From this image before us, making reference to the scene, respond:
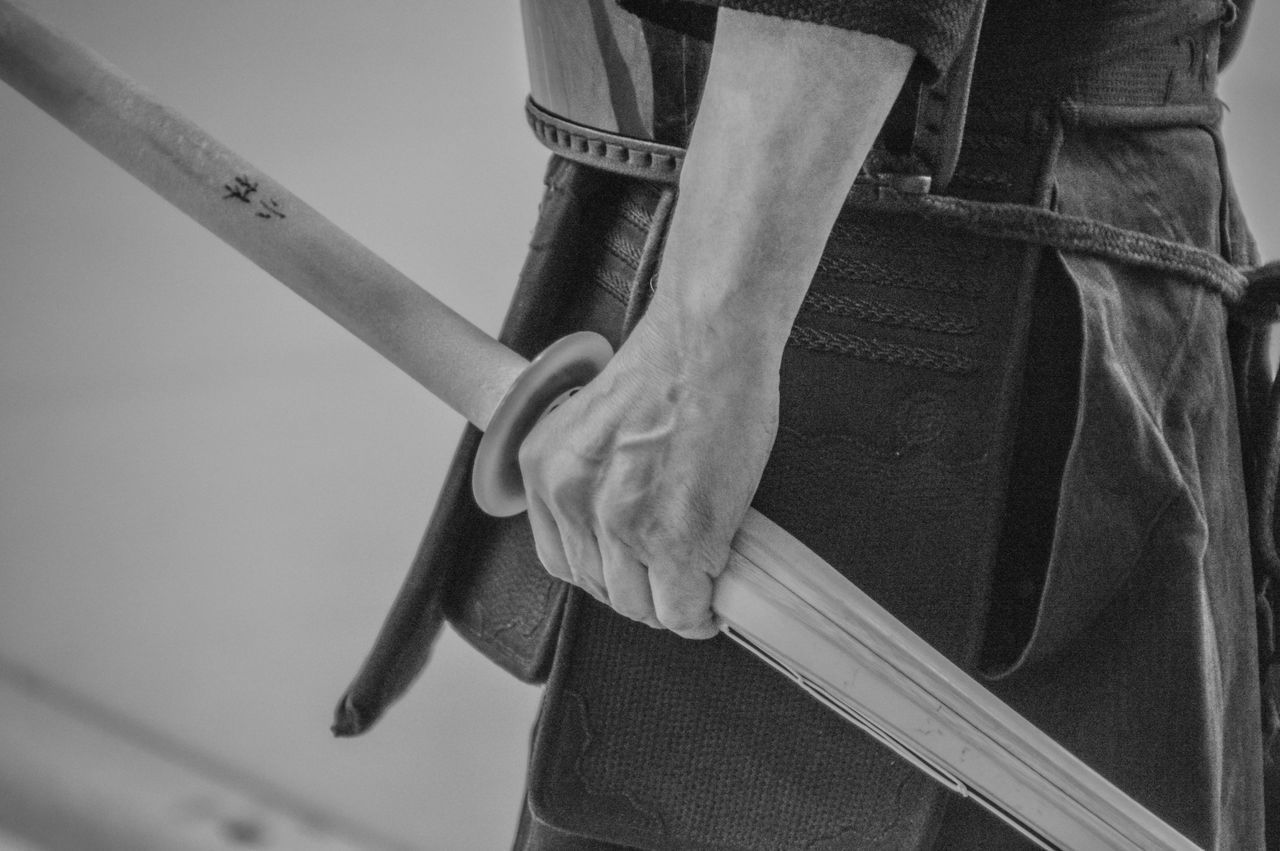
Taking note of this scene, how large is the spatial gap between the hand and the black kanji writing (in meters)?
0.19

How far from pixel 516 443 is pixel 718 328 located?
101mm

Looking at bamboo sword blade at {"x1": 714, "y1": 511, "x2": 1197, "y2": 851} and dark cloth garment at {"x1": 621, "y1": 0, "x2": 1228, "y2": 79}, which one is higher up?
dark cloth garment at {"x1": 621, "y1": 0, "x2": 1228, "y2": 79}

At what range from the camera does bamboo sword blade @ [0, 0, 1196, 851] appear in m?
0.51

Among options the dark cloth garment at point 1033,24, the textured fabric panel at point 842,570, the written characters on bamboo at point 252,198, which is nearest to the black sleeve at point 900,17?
the dark cloth garment at point 1033,24

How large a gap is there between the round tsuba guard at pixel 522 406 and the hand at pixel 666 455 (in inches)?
0.7

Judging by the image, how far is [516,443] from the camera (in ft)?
1.74

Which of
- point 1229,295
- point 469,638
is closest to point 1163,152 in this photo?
point 1229,295

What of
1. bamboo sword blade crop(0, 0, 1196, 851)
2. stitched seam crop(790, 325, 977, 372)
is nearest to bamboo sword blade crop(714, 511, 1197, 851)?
bamboo sword blade crop(0, 0, 1196, 851)

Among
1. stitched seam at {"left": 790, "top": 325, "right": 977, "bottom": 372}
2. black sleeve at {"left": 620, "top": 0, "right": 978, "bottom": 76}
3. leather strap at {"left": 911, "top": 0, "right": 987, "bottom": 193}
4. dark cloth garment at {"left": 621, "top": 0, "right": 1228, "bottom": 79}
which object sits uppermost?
black sleeve at {"left": 620, "top": 0, "right": 978, "bottom": 76}

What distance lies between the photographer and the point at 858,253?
58 centimetres

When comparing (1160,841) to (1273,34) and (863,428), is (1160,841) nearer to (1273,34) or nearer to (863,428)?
(863,428)

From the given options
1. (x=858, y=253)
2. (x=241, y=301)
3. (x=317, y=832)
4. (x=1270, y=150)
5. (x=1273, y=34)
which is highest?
(x=858, y=253)

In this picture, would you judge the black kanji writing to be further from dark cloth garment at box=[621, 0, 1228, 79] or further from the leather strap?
the leather strap

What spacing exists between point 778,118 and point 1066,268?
175mm
